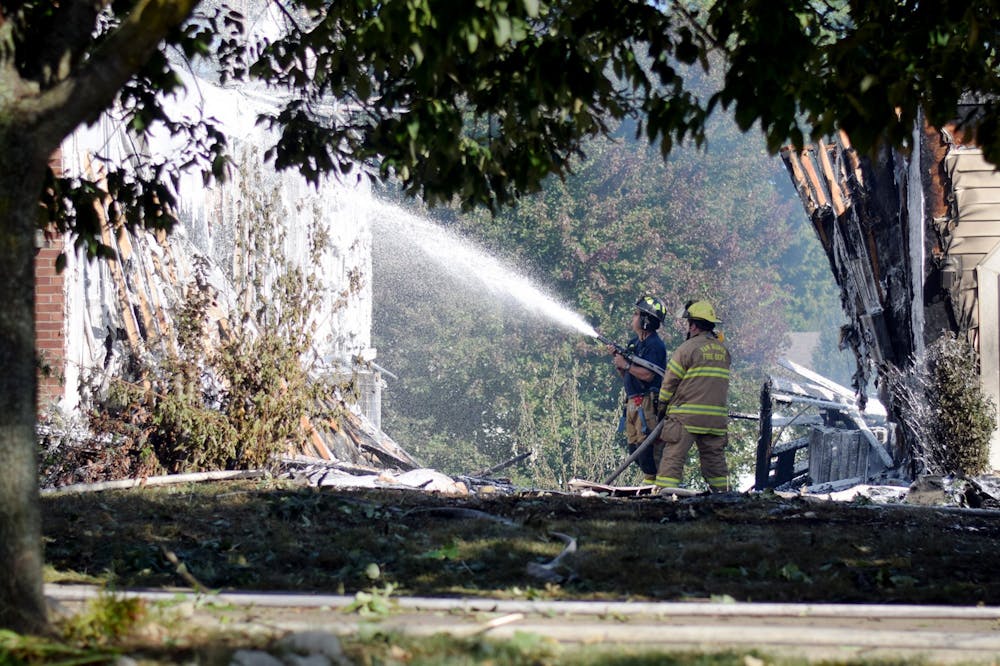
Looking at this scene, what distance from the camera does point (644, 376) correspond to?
40.8 ft

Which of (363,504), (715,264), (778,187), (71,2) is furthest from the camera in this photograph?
(778,187)

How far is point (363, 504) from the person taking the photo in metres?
8.23

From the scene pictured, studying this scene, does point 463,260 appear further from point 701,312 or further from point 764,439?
point 701,312

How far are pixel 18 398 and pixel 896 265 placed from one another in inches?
422

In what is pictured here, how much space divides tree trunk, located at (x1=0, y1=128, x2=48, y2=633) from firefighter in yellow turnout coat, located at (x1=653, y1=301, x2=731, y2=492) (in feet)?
24.2

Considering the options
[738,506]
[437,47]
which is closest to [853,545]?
[738,506]

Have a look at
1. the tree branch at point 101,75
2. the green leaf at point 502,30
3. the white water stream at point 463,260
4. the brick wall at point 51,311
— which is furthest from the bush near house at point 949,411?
the white water stream at point 463,260

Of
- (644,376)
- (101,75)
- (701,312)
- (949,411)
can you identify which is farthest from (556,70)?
(644,376)

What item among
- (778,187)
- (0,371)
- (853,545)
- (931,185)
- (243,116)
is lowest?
(853,545)

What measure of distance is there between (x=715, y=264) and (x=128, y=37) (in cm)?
3384

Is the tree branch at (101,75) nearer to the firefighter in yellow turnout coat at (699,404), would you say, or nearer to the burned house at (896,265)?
the burned house at (896,265)

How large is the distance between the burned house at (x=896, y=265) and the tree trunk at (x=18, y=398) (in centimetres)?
708

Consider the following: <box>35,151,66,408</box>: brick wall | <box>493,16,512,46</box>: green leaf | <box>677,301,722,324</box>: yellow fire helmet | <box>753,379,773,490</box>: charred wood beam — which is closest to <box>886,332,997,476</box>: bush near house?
<box>677,301,722,324</box>: yellow fire helmet

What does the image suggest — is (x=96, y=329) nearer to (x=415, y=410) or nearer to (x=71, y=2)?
(x=71, y=2)
